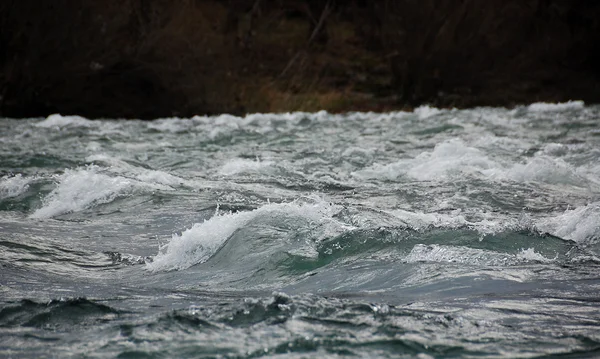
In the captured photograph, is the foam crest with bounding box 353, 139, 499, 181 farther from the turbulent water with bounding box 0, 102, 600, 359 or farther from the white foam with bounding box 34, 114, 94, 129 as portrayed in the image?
the white foam with bounding box 34, 114, 94, 129

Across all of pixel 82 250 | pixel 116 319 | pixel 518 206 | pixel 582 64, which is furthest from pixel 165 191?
pixel 582 64

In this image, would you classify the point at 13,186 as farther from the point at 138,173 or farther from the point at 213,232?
the point at 213,232

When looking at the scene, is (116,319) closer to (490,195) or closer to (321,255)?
(321,255)

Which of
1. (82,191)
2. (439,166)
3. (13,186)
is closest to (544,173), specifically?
(439,166)

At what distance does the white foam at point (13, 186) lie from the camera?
20.8 feet

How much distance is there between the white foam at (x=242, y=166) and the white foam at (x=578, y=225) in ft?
11.3

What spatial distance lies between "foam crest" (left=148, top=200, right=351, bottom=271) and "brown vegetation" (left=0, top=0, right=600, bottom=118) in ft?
36.5

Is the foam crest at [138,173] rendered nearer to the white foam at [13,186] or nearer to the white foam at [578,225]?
the white foam at [13,186]

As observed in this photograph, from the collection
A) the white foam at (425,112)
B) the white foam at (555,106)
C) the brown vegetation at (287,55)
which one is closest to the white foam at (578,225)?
the white foam at (425,112)

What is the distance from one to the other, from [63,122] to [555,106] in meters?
9.23

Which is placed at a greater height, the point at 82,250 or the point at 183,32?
the point at 183,32

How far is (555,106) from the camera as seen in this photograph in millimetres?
15195

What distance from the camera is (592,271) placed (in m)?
3.88

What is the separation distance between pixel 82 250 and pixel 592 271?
2861mm
